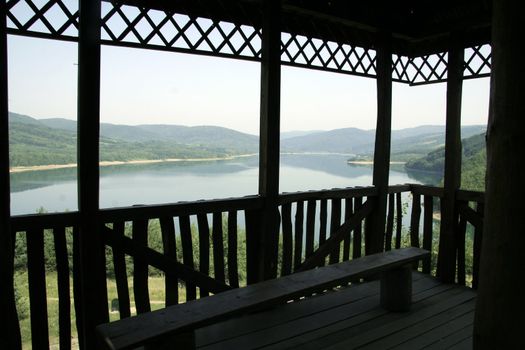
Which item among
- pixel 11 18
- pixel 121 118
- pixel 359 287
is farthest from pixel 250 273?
pixel 121 118

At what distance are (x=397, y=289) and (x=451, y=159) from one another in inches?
64.3

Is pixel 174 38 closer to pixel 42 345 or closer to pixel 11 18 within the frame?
pixel 11 18

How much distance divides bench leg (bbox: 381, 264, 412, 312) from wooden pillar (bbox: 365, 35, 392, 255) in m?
1.04

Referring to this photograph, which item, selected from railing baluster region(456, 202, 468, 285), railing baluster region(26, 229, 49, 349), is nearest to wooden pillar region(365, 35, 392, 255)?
railing baluster region(456, 202, 468, 285)

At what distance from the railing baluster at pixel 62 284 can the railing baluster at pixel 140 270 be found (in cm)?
44

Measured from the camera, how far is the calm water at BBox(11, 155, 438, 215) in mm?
28922

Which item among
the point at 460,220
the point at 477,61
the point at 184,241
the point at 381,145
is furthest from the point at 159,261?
the point at 477,61

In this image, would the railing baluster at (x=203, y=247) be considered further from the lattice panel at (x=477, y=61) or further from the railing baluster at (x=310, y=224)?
the lattice panel at (x=477, y=61)

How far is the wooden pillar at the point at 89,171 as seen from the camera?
2.34 metres

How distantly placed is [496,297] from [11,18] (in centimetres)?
281

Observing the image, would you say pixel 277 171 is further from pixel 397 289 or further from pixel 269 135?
pixel 397 289

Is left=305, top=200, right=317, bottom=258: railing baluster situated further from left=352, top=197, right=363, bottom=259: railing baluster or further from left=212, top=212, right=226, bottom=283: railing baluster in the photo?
left=212, top=212, right=226, bottom=283: railing baluster

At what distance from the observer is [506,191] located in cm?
122

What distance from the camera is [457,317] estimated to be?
3.01m
